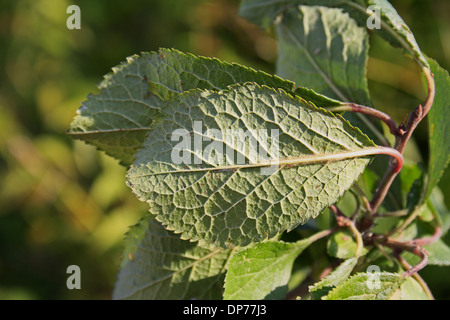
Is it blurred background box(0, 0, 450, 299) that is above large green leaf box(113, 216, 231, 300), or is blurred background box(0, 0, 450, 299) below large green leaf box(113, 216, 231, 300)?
above

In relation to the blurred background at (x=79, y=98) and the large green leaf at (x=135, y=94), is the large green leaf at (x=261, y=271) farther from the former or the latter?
the blurred background at (x=79, y=98)

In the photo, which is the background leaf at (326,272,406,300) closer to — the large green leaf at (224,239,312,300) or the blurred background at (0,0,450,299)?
the large green leaf at (224,239,312,300)

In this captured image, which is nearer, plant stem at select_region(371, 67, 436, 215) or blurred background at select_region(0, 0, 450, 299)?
plant stem at select_region(371, 67, 436, 215)

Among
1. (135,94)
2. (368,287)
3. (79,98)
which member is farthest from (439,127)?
(79,98)

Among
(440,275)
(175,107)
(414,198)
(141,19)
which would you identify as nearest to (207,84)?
(175,107)

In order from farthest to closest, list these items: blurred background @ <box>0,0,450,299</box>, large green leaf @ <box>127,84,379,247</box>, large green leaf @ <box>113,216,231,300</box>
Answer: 1. blurred background @ <box>0,0,450,299</box>
2. large green leaf @ <box>113,216,231,300</box>
3. large green leaf @ <box>127,84,379,247</box>

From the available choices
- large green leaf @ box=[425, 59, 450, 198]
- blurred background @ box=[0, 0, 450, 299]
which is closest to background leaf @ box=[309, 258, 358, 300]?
large green leaf @ box=[425, 59, 450, 198]

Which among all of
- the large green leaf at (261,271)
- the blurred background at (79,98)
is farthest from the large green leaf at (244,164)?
the blurred background at (79,98)

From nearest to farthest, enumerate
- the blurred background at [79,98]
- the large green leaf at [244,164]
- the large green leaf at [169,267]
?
the large green leaf at [244,164] < the large green leaf at [169,267] < the blurred background at [79,98]

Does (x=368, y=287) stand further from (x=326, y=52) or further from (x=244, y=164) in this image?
(x=326, y=52)
